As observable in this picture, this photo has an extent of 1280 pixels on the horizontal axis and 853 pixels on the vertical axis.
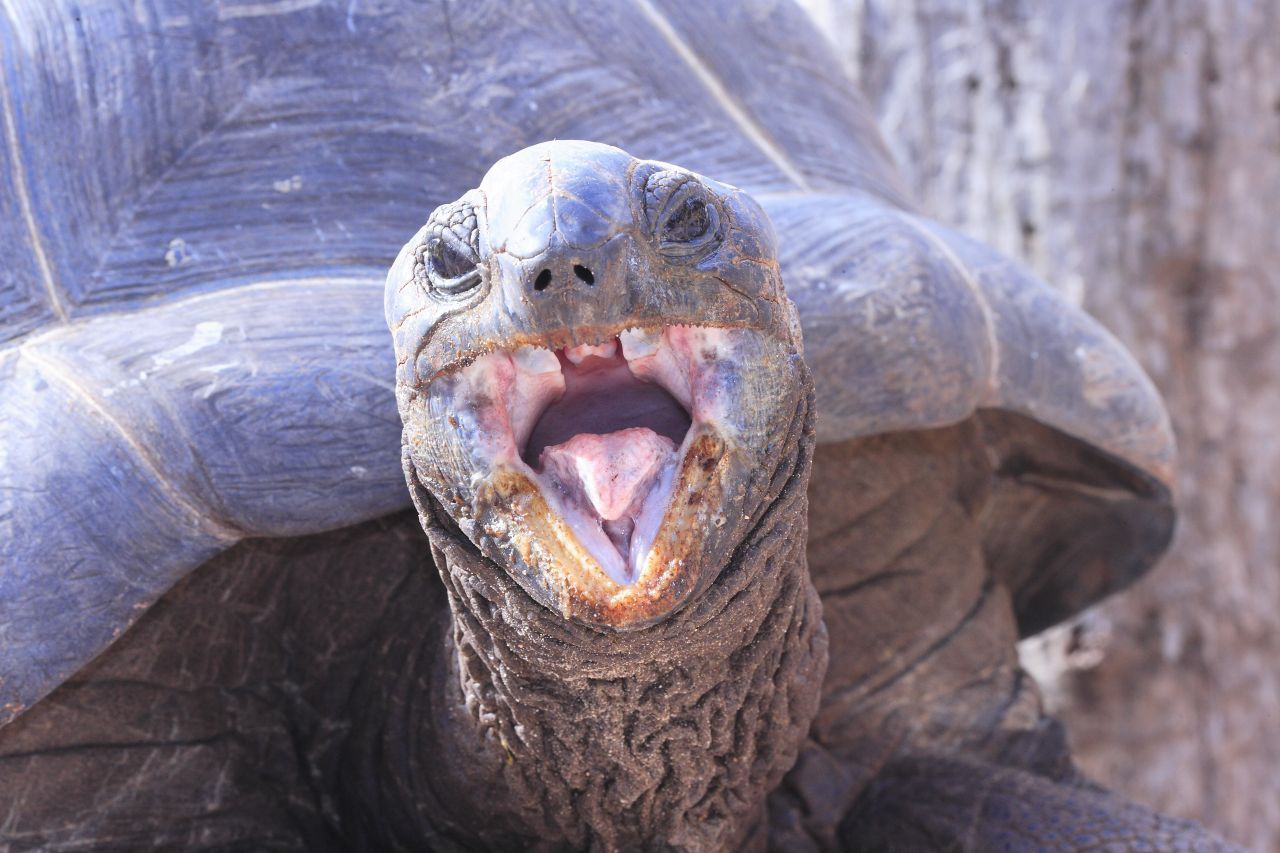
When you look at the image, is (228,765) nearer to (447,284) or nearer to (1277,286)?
(447,284)

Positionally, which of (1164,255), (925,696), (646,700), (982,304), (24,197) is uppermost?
(24,197)

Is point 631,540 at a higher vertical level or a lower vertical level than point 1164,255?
higher

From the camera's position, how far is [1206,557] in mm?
4051

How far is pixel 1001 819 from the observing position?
239 centimetres

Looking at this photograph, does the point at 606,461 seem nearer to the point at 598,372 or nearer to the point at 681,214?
the point at 598,372

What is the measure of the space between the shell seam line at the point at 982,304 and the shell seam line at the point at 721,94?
233 mm

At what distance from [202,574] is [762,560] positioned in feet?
2.69

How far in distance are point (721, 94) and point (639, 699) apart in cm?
115

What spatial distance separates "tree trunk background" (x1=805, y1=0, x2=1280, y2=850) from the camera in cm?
395

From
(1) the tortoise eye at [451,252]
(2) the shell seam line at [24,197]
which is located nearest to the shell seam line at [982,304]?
(1) the tortoise eye at [451,252]

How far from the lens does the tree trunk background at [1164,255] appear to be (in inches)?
156

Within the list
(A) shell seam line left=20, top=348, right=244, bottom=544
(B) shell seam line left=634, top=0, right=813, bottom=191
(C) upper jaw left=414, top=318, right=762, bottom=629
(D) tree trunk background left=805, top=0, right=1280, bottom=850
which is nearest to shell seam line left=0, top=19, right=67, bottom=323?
(A) shell seam line left=20, top=348, right=244, bottom=544

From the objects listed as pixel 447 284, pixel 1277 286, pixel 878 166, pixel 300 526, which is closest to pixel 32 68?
pixel 300 526

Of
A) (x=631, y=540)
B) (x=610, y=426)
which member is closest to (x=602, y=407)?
(x=610, y=426)
